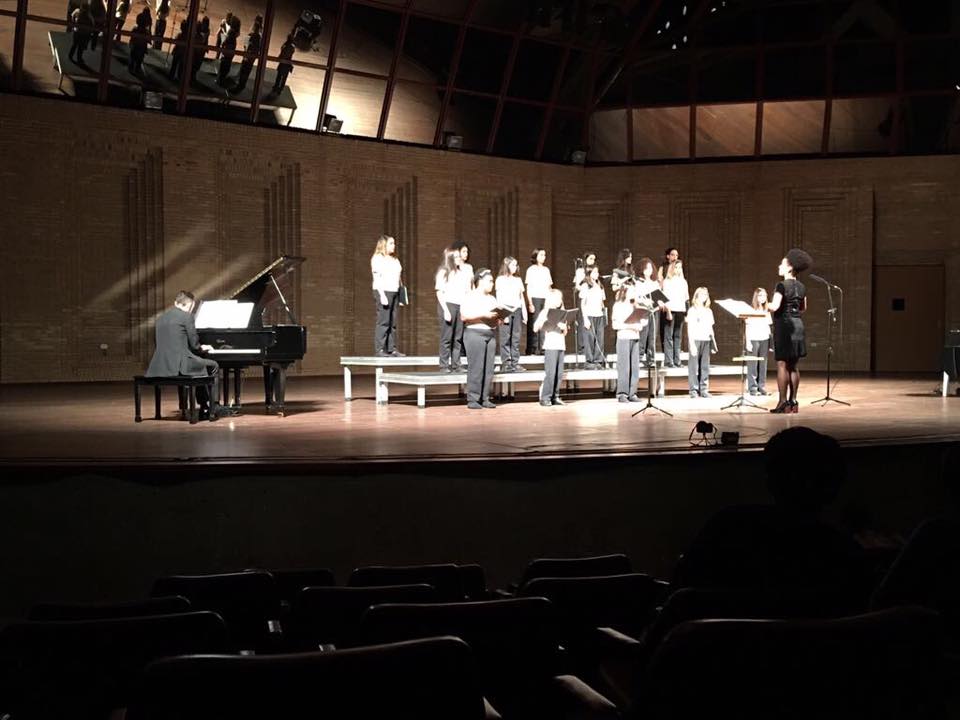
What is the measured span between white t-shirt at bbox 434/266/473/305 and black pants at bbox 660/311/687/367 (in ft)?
12.9

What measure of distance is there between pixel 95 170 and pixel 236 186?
2507 mm

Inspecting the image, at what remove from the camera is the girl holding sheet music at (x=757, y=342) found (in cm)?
1428

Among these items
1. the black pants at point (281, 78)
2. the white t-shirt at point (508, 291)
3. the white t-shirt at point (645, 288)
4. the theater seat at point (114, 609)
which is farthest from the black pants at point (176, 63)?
the theater seat at point (114, 609)

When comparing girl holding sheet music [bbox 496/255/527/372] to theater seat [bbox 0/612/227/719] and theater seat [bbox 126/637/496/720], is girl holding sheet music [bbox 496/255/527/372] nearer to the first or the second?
theater seat [bbox 0/612/227/719]

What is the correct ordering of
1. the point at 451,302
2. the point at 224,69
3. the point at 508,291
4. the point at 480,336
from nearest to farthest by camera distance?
the point at 480,336 → the point at 451,302 → the point at 508,291 → the point at 224,69

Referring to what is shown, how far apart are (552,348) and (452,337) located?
2.06 metres

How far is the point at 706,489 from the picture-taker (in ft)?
25.9

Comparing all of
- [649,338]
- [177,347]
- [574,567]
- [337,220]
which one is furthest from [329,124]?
[574,567]

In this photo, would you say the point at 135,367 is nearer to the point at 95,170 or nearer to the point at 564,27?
the point at 95,170

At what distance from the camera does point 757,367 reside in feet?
48.4

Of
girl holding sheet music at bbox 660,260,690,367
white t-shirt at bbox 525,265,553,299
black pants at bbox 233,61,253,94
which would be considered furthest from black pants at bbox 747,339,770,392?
black pants at bbox 233,61,253,94

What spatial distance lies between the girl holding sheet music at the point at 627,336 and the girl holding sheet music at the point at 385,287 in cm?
320

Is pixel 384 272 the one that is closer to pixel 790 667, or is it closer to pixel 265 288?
pixel 265 288

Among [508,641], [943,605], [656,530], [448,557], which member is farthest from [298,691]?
[656,530]
